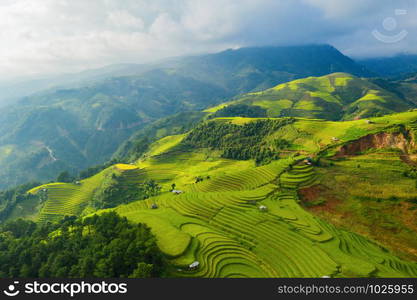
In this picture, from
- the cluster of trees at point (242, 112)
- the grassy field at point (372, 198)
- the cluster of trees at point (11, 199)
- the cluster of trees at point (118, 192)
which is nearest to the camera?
the grassy field at point (372, 198)

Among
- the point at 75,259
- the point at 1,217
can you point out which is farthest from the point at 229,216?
the point at 1,217

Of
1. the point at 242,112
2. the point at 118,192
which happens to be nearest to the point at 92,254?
the point at 118,192

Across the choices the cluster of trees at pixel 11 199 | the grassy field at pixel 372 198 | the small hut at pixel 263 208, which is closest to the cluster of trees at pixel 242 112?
the grassy field at pixel 372 198

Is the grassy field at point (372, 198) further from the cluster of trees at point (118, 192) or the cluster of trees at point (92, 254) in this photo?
the cluster of trees at point (118, 192)

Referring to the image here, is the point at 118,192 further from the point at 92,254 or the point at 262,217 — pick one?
the point at 262,217

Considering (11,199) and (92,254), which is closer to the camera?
(92,254)

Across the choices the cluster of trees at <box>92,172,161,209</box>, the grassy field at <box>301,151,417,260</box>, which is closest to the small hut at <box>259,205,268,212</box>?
the grassy field at <box>301,151,417,260</box>
